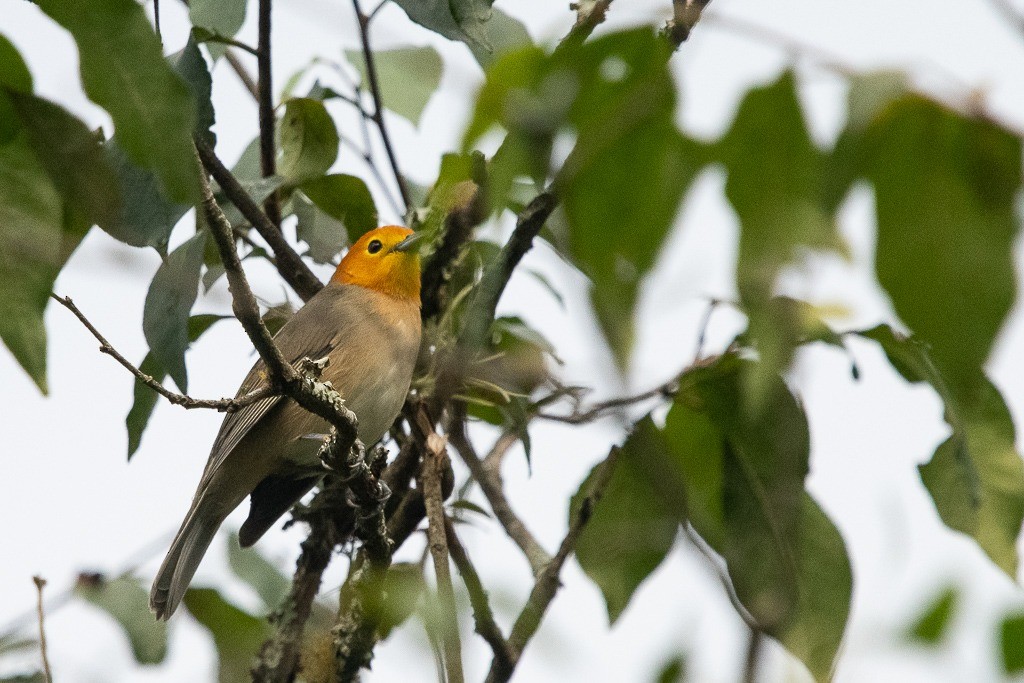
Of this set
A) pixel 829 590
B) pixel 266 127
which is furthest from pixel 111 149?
pixel 829 590

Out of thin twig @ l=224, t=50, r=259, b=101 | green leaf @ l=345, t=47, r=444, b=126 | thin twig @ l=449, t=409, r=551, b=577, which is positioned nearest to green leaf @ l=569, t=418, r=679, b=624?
thin twig @ l=449, t=409, r=551, b=577

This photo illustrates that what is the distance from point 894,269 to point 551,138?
17.8 inches

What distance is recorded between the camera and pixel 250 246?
4.51 metres

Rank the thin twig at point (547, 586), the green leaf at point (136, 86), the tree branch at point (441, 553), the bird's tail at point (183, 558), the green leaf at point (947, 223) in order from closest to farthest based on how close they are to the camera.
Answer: the green leaf at point (947, 223)
the green leaf at point (136, 86)
the tree branch at point (441, 553)
the thin twig at point (547, 586)
the bird's tail at point (183, 558)

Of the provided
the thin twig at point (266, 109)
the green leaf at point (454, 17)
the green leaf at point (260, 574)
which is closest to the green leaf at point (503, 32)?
the green leaf at point (454, 17)

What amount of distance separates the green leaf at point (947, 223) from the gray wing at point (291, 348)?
12.1ft

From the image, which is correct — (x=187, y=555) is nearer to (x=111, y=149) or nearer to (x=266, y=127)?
(x=266, y=127)

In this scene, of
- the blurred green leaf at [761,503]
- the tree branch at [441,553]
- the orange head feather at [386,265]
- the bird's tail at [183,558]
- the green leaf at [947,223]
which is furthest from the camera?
the orange head feather at [386,265]

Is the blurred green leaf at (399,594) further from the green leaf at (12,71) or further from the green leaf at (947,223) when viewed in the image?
the green leaf at (947,223)

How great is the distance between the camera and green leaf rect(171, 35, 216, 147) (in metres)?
3.07

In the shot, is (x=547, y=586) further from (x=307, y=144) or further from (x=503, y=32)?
(x=307, y=144)

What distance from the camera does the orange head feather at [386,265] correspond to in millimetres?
6293

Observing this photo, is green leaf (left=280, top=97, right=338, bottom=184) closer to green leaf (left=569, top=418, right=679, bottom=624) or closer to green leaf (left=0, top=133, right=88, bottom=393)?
green leaf (left=569, top=418, right=679, bottom=624)

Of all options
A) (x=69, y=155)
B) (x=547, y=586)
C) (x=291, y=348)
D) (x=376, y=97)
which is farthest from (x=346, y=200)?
(x=69, y=155)
